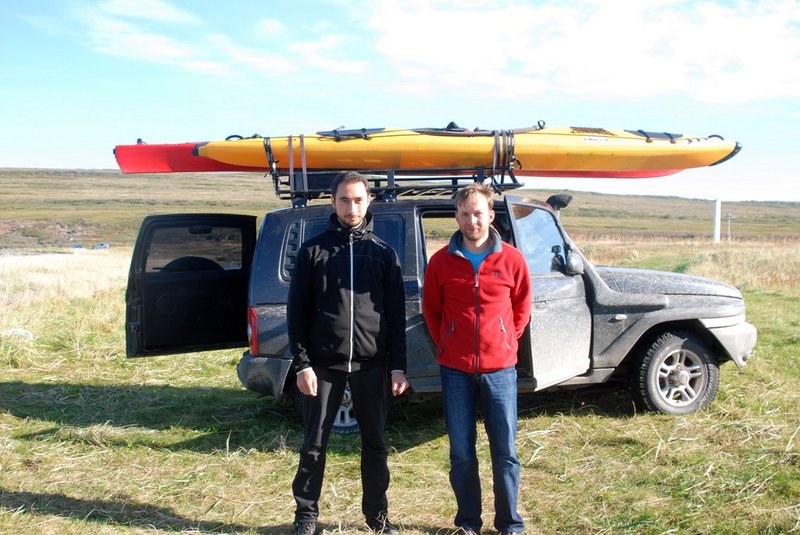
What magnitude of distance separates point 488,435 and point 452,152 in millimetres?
2675

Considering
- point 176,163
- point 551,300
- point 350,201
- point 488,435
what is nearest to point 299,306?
point 350,201

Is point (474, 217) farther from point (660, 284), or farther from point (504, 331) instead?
point (660, 284)

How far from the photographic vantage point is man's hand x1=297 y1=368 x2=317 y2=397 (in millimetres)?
3660

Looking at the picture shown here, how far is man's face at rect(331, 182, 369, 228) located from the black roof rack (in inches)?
72.0

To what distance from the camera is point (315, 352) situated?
378cm

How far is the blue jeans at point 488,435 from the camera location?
3.72 m

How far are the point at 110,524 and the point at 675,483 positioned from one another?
3.32 m

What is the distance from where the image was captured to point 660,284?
232 inches

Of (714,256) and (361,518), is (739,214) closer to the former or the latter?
(714,256)

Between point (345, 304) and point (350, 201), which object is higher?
point (350, 201)

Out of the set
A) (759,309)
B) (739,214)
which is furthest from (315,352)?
(739,214)

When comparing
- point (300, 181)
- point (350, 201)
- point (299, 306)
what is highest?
point (300, 181)

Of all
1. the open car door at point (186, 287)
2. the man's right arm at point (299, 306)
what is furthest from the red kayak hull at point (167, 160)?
the man's right arm at point (299, 306)

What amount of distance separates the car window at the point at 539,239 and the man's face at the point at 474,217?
1823 mm
